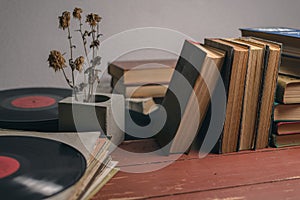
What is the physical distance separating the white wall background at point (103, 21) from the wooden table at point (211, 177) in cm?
88

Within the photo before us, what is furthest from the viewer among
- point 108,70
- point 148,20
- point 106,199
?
point 148,20

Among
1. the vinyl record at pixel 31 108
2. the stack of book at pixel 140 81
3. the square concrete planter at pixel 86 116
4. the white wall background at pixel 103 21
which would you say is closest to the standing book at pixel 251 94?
the square concrete planter at pixel 86 116

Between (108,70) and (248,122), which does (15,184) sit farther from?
(108,70)

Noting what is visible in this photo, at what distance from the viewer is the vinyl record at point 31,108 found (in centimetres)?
83

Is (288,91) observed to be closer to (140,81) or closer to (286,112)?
(286,112)

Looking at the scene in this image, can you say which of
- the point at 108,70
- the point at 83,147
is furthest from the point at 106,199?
the point at 108,70

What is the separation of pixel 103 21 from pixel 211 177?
3.45 feet

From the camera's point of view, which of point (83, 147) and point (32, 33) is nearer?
point (83, 147)

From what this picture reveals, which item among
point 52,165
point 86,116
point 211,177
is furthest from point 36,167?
point 211,177

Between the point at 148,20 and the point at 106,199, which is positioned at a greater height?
the point at 148,20

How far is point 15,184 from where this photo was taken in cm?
55

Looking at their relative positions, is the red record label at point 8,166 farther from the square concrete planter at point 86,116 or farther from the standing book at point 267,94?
the standing book at point 267,94

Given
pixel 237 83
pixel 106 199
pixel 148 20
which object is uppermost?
pixel 148 20

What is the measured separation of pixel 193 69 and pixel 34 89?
0.50 meters
